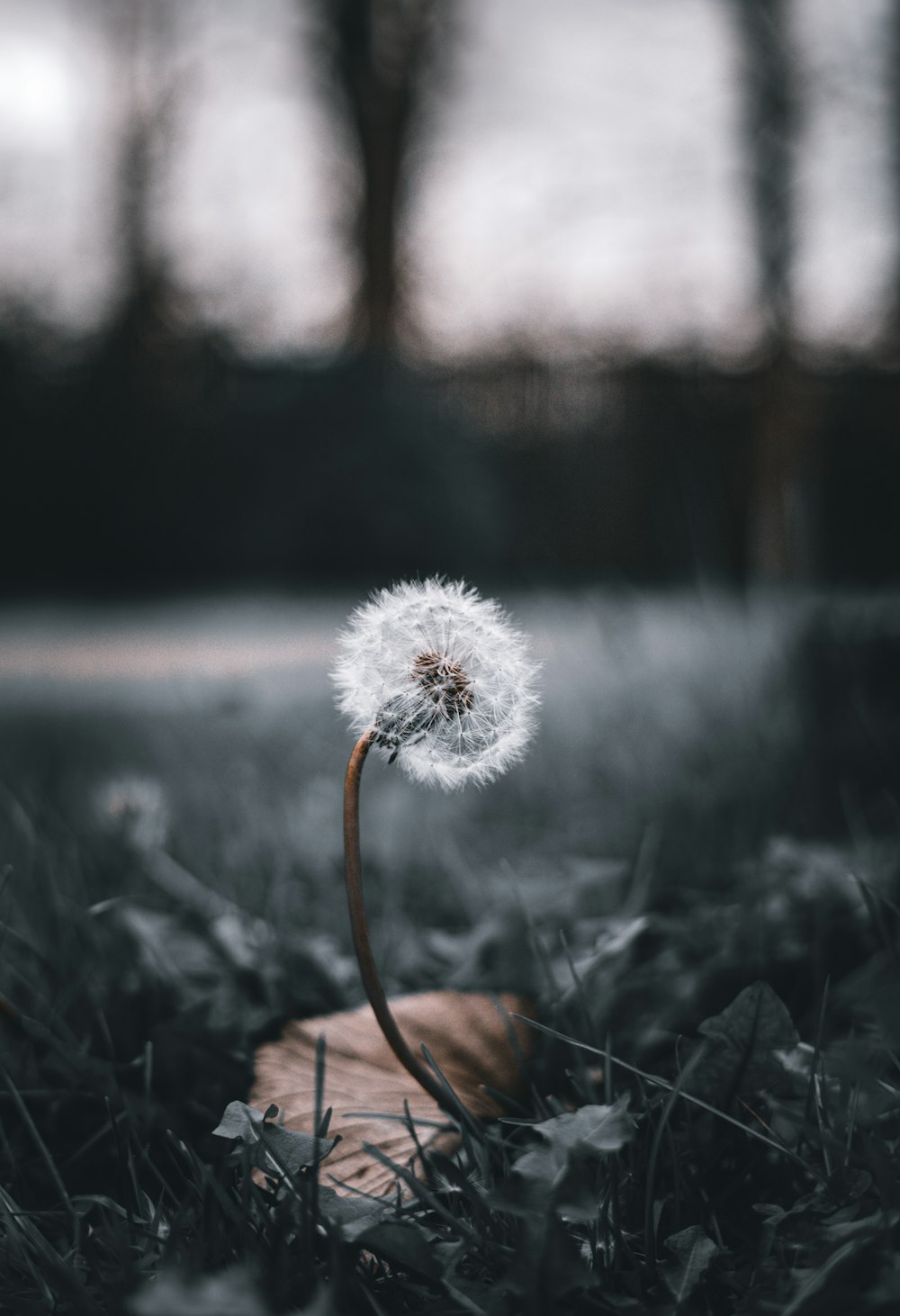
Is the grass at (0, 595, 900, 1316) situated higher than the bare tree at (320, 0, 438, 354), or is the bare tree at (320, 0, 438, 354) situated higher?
the bare tree at (320, 0, 438, 354)

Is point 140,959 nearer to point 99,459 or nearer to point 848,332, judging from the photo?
point 99,459

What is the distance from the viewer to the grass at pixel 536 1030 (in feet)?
2.85

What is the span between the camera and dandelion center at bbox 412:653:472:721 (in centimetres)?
95

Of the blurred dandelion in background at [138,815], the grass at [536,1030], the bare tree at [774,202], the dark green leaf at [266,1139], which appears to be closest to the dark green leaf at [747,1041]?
the grass at [536,1030]

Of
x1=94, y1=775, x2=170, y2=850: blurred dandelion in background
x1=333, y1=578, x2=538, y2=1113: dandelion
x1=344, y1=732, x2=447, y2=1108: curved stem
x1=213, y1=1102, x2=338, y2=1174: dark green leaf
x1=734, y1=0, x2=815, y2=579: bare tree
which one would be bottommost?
x1=213, y1=1102, x2=338, y2=1174: dark green leaf

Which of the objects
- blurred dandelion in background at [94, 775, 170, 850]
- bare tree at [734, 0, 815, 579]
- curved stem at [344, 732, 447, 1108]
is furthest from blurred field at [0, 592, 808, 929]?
bare tree at [734, 0, 815, 579]

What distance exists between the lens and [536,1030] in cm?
132

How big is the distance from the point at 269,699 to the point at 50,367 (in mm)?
7898

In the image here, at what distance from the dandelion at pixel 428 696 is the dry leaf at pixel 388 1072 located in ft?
0.34

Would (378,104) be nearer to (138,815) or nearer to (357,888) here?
(138,815)

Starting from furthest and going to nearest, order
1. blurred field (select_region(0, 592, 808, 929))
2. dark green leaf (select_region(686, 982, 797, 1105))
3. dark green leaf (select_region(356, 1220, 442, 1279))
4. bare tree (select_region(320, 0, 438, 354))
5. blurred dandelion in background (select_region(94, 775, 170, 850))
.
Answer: bare tree (select_region(320, 0, 438, 354)), blurred field (select_region(0, 592, 808, 929)), blurred dandelion in background (select_region(94, 775, 170, 850)), dark green leaf (select_region(686, 982, 797, 1105)), dark green leaf (select_region(356, 1220, 442, 1279))

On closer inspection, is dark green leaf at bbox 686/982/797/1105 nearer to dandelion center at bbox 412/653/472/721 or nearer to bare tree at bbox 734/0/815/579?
dandelion center at bbox 412/653/472/721

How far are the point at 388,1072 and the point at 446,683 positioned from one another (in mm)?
534

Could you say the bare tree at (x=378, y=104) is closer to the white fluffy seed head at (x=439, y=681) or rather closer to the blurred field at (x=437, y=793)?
the blurred field at (x=437, y=793)
